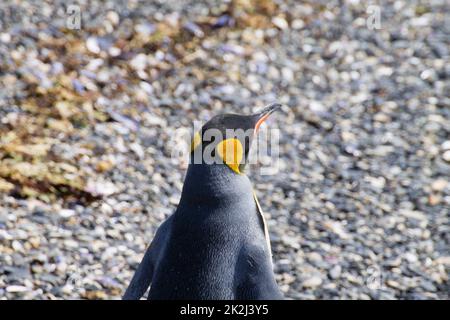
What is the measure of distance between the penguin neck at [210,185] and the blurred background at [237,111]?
101 cm

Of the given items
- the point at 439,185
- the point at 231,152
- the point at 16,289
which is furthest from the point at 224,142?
the point at 439,185

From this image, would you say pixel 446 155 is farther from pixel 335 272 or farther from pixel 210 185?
pixel 210 185

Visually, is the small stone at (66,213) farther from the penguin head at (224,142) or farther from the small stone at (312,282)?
the penguin head at (224,142)

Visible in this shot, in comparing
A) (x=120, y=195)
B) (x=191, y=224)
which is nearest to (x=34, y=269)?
(x=120, y=195)

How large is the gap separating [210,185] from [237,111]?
2599mm

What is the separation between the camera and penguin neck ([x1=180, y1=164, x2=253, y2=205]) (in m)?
3.20

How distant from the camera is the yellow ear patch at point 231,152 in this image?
10.4 feet

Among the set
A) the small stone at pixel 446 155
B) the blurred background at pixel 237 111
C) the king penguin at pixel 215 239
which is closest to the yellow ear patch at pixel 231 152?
the king penguin at pixel 215 239

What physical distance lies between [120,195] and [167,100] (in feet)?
3.80

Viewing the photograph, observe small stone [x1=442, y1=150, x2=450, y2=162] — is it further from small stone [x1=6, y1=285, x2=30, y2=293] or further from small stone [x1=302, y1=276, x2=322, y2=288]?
small stone [x1=6, y1=285, x2=30, y2=293]

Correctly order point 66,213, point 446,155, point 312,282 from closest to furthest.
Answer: point 312,282, point 66,213, point 446,155

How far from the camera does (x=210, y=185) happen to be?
3.20 metres
